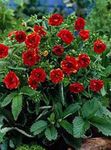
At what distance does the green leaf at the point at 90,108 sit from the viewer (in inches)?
137

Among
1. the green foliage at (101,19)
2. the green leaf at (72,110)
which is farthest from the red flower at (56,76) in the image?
the green foliage at (101,19)

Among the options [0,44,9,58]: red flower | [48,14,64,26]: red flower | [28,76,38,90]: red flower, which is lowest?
[28,76,38,90]: red flower

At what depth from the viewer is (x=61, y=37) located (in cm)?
361

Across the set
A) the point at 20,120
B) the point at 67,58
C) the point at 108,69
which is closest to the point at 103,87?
the point at 108,69

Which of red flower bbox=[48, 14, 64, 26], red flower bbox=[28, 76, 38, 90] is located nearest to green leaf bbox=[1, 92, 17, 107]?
red flower bbox=[28, 76, 38, 90]

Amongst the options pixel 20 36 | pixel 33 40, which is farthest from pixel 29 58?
pixel 20 36

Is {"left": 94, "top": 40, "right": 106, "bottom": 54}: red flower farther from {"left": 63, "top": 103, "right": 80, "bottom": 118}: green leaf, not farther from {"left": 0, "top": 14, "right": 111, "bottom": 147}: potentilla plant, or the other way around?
{"left": 63, "top": 103, "right": 80, "bottom": 118}: green leaf

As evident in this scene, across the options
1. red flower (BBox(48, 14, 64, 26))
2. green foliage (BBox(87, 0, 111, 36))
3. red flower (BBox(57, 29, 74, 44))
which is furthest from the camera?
green foliage (BBox(87, 0, 111, 36))

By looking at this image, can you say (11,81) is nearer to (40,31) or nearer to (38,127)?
(38,127)

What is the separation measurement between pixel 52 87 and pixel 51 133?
37cm

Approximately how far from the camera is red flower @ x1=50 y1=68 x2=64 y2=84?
134 inches

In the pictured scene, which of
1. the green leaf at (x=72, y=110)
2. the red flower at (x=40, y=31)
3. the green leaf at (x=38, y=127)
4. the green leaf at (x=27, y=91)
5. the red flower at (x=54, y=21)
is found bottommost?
the green leaf at (x=38, y=127)

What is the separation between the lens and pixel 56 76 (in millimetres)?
3410

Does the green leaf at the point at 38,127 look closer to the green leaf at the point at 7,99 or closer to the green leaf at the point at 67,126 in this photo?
the green leaf at the point at 67,126
